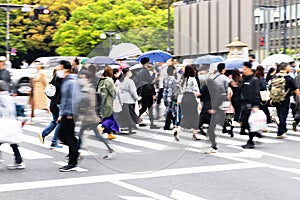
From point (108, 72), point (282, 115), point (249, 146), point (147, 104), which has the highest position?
point (108, 72)

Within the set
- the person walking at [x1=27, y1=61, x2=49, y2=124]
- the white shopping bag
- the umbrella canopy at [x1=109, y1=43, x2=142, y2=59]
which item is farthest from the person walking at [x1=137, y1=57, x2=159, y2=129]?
the person walking at [x1=27, y1=61, x2=49, y2=124]

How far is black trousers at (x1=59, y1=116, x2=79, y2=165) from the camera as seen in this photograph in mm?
→ 9172

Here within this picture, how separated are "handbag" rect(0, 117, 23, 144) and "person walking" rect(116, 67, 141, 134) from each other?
2.04 meters

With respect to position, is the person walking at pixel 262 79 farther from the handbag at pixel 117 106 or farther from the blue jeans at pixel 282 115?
the handbag at pixel 117 106

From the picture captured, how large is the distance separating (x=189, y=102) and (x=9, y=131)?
148 inches

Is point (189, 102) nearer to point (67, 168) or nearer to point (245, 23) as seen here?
point (67, 168)

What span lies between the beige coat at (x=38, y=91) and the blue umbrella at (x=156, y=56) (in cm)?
751

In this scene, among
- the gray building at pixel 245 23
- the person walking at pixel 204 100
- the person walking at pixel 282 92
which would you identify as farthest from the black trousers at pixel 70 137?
the gray building at pixel 245 23

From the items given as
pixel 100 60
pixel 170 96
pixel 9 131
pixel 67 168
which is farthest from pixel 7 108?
pixel 170 96

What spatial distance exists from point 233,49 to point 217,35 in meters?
32.2

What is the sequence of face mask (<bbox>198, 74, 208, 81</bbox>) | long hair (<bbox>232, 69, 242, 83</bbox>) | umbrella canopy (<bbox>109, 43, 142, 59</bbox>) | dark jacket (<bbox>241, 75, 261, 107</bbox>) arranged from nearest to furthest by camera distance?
umbrella canopy (<bbox>109, 43, 142, 59</bbox>)
face mask (<bbox>198, 74, 208, 81</bbox>)
dark jacket (<bbox>241, 75, 261, 107</bbox>)
long hair (<bbox>232, 69, 242, 83</bbox>)

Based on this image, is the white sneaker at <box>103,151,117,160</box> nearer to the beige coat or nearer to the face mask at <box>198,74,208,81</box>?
the face mask at <box>198,74,208,81</box>

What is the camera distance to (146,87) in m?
11.9

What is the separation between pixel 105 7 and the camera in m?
56.0
